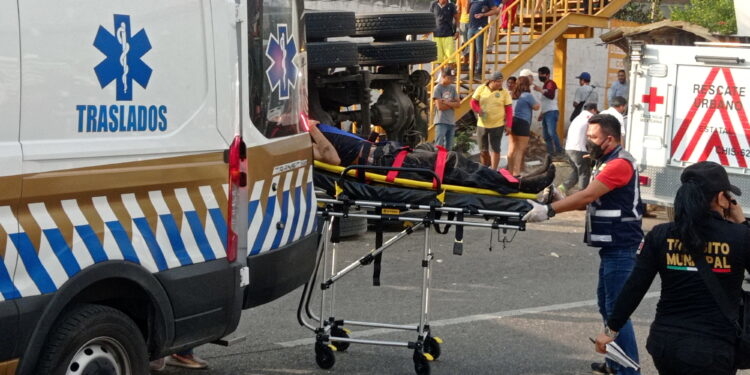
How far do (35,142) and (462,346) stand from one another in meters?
3.80

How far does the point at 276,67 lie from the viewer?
6.03m

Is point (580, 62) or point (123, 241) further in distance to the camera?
point (580, 62)

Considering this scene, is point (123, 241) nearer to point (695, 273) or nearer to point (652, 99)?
point (695, 273)

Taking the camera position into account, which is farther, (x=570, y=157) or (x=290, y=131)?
(x=570, y=157)

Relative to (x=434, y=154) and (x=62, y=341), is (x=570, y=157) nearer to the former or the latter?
(x=434, y=154)

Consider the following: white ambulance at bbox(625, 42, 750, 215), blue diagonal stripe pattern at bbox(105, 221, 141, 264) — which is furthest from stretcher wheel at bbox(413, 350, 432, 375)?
white ambulance at bbox(625, 42, 750, 215)

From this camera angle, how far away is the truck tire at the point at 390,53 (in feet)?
41.5

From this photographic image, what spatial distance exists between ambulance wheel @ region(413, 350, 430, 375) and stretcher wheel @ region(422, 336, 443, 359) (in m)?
0.31

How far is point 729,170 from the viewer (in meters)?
11.4

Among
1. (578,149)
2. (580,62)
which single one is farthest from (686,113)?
(580,62)

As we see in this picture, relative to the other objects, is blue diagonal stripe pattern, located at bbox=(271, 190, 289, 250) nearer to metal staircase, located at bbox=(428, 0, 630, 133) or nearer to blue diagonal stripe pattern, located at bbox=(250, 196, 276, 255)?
blue diagonal stripe pattern, located at bbox=(250, 196, 276, 255)

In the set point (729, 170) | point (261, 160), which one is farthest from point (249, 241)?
point (729, 170)

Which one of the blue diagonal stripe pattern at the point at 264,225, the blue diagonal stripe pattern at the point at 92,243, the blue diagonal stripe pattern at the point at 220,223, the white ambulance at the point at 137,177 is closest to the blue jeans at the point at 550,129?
the white ambulance at the point at 137,177

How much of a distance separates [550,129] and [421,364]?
12720 mm
